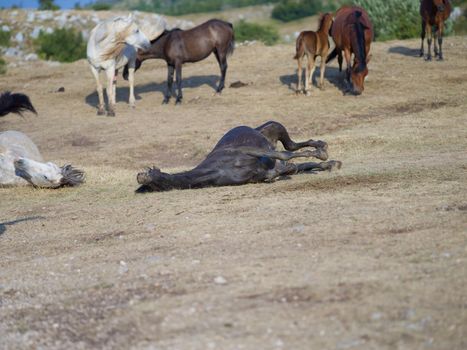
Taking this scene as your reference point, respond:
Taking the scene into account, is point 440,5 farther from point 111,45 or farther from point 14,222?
point 14,222

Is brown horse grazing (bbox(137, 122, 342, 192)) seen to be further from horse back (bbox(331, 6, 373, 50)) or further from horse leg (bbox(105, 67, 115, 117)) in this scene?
horse back (bbox(331, 6, 373, 50))

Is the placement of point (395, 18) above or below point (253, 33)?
above

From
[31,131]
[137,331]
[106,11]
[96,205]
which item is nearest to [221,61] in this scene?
[31,131]

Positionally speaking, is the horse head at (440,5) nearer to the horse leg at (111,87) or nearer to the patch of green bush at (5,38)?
the horse leg at (111,87)

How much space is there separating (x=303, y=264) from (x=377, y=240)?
0.83 meters

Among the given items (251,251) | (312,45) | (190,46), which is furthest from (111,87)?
(251,251)

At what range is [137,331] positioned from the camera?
505 cm

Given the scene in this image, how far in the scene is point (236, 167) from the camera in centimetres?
989

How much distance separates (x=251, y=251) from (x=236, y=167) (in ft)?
10.7

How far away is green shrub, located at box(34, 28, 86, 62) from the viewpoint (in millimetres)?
32969

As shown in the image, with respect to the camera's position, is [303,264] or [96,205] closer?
[303,264]

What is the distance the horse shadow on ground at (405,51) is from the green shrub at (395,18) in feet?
9.20

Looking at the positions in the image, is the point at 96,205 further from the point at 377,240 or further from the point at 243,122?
the point at 243,122

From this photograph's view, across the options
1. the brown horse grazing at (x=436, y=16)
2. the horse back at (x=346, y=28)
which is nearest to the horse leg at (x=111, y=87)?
the horse back at (x=346, y=28)
